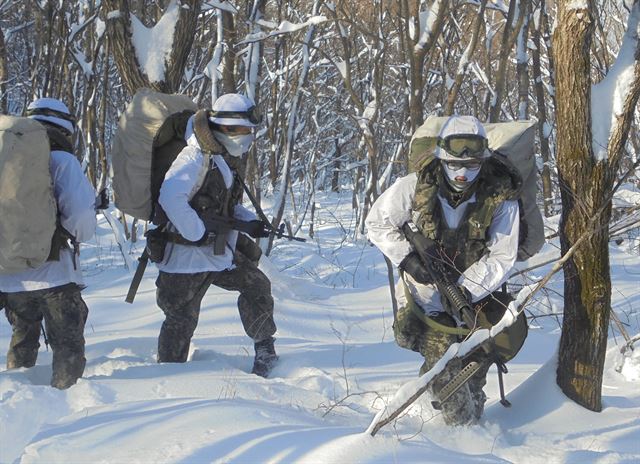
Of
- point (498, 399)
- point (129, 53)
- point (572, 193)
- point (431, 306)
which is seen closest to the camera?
point (572, 193)

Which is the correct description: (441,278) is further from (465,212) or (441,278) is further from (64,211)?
(64,211)

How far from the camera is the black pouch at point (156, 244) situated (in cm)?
405

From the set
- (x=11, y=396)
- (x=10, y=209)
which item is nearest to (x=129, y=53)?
(x=10, y=209)

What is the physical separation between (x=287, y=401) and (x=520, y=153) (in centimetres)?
173

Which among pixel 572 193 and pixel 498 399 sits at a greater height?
pixel 572 193

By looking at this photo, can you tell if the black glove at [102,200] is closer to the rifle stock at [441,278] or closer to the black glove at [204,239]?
the black glove at [204,239]

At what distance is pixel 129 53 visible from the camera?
507 centimetres

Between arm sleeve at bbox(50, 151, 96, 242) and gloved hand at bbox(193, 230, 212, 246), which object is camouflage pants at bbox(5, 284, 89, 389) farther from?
gloved hand at bbox(193, 230, 212, 246)

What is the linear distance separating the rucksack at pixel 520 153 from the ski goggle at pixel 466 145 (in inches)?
6.0

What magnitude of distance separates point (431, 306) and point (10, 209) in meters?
2.17

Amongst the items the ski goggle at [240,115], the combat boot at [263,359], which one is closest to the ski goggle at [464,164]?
the ski goggle at [240,115]

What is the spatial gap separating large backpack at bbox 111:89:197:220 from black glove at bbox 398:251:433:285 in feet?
5.00

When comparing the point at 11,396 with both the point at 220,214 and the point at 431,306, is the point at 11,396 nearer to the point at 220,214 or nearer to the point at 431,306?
the point at 220,214

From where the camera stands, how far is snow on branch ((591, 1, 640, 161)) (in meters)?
3.38
